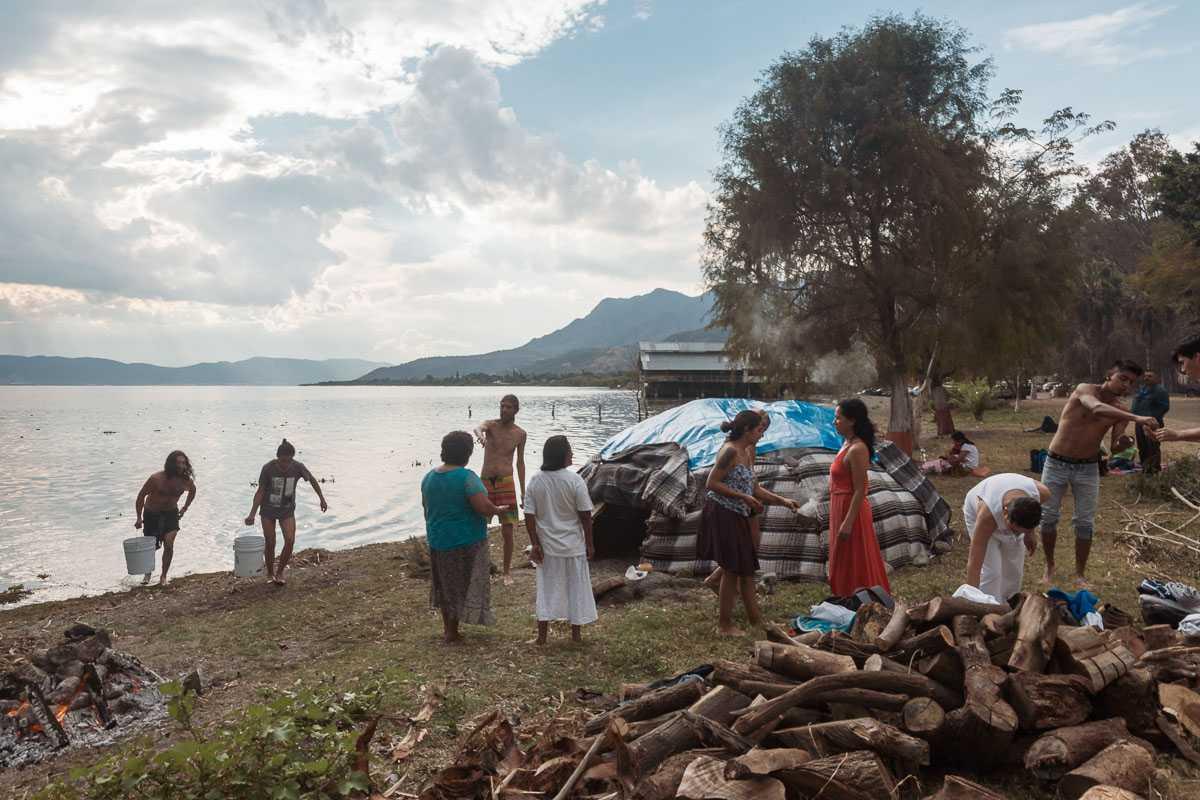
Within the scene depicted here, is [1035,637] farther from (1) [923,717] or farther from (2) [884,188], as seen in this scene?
(2) [884,188]

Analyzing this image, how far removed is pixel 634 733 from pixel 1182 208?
2232 centimetres

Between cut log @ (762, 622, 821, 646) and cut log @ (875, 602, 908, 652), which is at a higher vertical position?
cut log @ (875, 602, 908, 652)

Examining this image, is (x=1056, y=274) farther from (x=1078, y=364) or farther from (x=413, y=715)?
(x=1078, y=364)

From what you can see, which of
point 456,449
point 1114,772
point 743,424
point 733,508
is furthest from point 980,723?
point 456,449

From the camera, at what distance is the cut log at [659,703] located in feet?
14.2

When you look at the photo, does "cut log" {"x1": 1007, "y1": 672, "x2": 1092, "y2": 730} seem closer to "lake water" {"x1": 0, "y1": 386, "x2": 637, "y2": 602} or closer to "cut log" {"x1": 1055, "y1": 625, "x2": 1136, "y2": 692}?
"cut log" {"x1": 1055, "y1": 625, "x2": 1136, "y2": 692}

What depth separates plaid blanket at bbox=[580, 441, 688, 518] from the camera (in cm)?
984

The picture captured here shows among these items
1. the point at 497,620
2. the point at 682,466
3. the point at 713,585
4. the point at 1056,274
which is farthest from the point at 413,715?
the point at 1056,274

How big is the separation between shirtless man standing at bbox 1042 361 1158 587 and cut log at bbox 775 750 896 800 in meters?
5.02

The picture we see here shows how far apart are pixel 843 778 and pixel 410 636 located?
5.34m

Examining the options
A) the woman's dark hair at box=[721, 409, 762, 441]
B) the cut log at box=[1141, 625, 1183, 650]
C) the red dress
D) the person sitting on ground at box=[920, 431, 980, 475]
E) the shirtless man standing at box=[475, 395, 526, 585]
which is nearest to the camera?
the cut log at box=[1141, 625, 1183, 650]

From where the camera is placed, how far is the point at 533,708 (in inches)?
212

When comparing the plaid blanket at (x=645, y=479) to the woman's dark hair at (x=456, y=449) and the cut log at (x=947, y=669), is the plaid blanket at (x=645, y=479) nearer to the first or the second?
the woman's dark hair at (x=456, y=449)

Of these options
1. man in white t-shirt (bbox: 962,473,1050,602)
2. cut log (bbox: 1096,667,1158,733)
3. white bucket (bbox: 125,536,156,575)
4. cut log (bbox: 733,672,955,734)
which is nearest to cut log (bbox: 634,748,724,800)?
cut log (bbox: 733,672,955,734)
